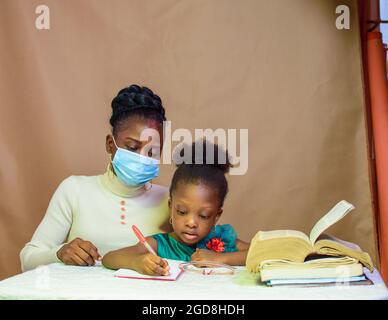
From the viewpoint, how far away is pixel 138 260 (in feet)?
5.49

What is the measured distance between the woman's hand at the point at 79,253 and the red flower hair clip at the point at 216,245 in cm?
37

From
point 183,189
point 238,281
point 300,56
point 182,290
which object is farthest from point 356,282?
point 300,56

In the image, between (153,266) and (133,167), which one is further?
(133,167)

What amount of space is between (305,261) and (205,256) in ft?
1.13

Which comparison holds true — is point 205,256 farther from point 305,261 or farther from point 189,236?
point 305,261

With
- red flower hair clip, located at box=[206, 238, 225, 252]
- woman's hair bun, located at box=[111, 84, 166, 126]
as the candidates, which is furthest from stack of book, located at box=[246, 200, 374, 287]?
woman's hair bun, located at box=[111, 84, 166, 126]

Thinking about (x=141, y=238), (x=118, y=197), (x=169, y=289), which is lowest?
(x=169, y=289)

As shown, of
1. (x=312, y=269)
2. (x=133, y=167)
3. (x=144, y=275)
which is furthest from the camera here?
(x=133, y=167)

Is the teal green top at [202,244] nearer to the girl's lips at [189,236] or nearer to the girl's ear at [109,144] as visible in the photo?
the girl's lips at [189,236]

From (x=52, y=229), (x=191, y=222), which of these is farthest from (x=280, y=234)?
(x=52, y=229)

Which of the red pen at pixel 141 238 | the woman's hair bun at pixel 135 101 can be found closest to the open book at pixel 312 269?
the red pen at pixel 141 238

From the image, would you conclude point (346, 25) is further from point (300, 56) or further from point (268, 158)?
point (268, 158)

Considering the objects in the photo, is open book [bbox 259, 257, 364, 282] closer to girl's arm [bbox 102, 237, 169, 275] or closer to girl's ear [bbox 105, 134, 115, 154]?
girl's arm [bbox 102, 237, 169, 275]
